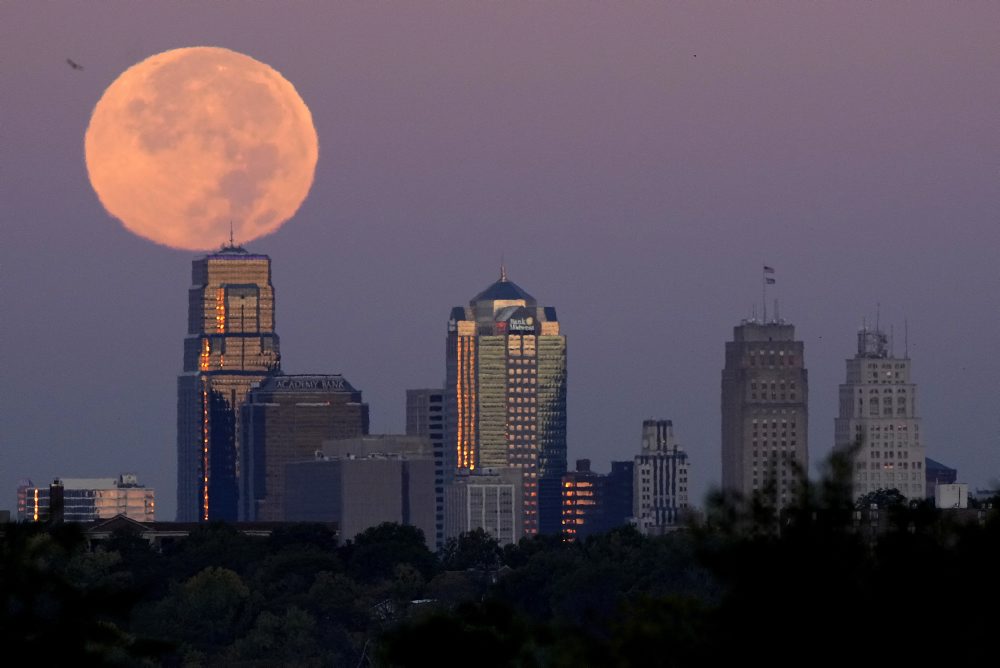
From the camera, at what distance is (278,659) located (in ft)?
630

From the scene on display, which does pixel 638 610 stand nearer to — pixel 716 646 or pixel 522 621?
pixel 522 621

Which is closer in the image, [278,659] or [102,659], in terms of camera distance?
[102,659]

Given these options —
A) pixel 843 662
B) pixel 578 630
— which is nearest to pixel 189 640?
pixel 578 630

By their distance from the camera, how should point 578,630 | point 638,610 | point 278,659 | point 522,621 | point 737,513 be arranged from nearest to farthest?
point 737,513
point 578,630
point 638,610
point 522,621
point 278,659

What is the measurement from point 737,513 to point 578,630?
6978 mm

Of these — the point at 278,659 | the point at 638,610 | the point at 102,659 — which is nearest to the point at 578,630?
the point at 638,610

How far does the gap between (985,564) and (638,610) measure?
1732 cm

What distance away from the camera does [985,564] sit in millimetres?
48812

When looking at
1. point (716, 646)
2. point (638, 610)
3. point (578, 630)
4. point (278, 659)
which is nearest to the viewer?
point (716, 646)

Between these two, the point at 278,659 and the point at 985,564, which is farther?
the point at 278,659

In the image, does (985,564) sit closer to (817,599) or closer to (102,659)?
(817,599)

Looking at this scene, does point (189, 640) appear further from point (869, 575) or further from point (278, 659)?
Answer: point (869, 575)

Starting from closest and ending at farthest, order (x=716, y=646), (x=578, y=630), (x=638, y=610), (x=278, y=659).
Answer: (x=716, y=646), (x=578, y=630), (x=638, y=610), (x=278, y=659)

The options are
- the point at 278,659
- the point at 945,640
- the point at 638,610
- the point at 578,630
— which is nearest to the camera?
the point at 945,640
